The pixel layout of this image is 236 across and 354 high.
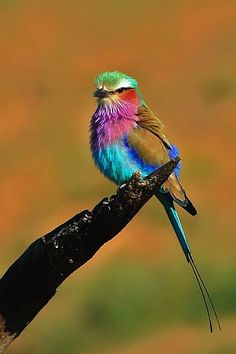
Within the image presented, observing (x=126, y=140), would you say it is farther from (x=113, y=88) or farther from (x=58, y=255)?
(x=58, y=255)

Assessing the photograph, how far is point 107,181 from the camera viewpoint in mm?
5500

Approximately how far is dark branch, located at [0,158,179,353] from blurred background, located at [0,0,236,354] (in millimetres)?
2664

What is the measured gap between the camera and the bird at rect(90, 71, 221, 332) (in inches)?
99.4

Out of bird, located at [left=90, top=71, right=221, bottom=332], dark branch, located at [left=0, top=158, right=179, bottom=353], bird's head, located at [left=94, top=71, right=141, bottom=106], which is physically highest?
bird's head, located at [left=94, top=71, right=141, bottom=106]

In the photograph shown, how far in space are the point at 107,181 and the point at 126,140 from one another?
292cm

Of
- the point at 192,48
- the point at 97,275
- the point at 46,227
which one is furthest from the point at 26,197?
the point at 192,48

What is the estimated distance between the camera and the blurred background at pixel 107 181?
4121mm

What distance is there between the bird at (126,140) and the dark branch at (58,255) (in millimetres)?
1283

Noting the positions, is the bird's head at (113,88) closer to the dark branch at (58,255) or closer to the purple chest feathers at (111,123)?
the purple chest feathers at (111,123)

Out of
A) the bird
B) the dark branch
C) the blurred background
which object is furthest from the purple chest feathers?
the blurred background

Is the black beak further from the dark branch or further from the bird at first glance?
the dark branch

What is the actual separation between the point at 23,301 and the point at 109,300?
306cm

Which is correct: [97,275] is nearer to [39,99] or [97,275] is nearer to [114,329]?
[114,329]

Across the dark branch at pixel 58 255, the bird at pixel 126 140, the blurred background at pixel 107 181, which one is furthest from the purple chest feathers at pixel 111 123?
the blurred background at pixel 107 181
